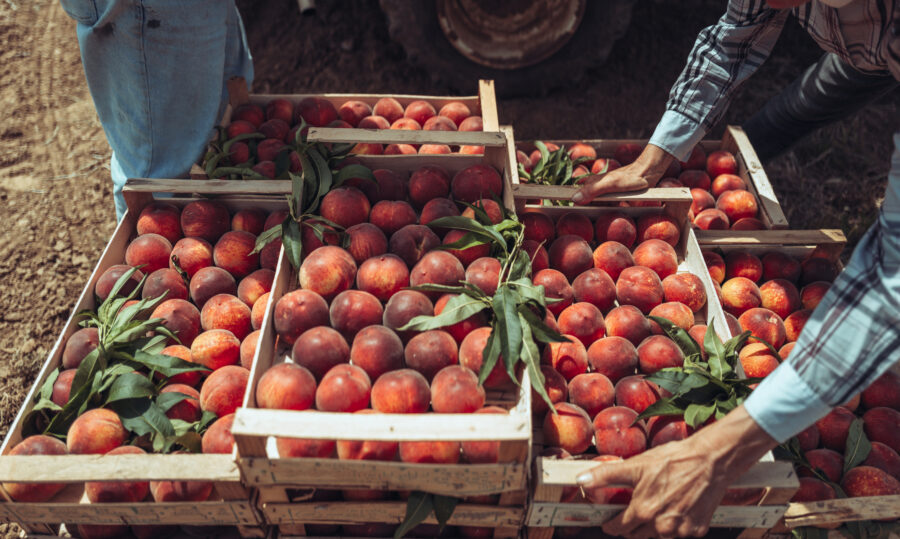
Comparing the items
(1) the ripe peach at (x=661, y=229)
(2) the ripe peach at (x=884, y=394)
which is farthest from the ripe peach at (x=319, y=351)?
(2) the ripe peach at (x=884, y=394)

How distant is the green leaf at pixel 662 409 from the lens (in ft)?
5.78

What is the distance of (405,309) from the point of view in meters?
1.83

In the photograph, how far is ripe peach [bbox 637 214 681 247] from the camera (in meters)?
2.35

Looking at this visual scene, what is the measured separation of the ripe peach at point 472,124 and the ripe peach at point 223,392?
5.60 feet

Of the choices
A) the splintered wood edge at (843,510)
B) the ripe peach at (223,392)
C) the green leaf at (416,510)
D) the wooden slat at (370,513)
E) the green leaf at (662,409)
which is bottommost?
the wooden slat at (370,513)

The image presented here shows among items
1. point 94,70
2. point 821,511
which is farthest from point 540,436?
point 94,70

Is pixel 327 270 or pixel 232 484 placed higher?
pixel 327 270

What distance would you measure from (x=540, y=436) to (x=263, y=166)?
5.68ft

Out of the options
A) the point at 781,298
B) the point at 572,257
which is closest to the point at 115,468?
the point at 572,257

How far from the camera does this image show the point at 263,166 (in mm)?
2654

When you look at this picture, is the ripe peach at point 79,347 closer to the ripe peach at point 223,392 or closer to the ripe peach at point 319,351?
the ripe peach at point 223,392

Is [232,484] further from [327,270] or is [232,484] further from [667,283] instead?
[667,283]

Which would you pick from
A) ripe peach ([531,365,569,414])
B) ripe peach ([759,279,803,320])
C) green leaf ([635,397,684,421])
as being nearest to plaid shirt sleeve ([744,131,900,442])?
green leaf ([635,397,684,421])

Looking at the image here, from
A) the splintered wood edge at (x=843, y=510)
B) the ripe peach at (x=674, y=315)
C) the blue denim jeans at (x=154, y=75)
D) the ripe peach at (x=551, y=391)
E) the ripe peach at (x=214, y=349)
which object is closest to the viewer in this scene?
the splintered wood edge at (x=843, y=510)
